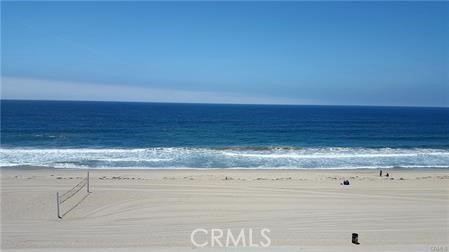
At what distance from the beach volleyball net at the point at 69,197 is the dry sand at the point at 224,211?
0.22 m

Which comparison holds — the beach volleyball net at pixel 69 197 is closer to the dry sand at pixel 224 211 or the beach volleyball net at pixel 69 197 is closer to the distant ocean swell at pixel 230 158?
the dry sand at pixel 224 211

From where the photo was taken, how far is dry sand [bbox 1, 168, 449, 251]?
508 inches

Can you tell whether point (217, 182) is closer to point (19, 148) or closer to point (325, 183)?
point (325, 183)

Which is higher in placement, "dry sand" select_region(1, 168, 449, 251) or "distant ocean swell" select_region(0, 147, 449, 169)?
"distant ocean swell" select_region(0, 147, 449, 169)

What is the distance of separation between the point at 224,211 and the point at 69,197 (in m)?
7.53

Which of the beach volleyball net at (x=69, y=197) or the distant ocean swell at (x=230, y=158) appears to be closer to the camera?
the beach volleyball net at (x=69, y=197)

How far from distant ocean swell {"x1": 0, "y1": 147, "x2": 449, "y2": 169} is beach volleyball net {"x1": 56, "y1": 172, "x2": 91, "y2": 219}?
7420 millimetres

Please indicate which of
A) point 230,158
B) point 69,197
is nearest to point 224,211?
point 69,197

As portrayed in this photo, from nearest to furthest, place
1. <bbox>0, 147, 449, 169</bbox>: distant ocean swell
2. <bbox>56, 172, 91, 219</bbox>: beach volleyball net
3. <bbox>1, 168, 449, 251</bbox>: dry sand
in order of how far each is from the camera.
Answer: <bbox>1, 168, 449, 251</bbox>: dry sand
<bbox>56, 172, 91, 219</bbox>: beach volleyball net
<bbox>0, 147, 449, 169</bbox>: distant ocean swell

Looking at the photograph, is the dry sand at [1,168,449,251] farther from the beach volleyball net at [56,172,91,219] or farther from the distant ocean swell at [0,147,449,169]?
the distant ocean swell at [0,147,449,169]

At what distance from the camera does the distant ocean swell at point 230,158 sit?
28766 mm

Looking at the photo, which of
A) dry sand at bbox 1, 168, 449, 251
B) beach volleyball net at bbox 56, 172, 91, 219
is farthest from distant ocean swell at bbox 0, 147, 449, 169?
beach volleyball net at bbox 56, 172, 91, 219

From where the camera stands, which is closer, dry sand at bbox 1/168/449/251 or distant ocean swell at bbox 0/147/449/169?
dry sand at bbox 1/168/449/251

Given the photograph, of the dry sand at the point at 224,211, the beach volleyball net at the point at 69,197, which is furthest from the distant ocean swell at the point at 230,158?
the beach volleyball net at the point at 69,197
